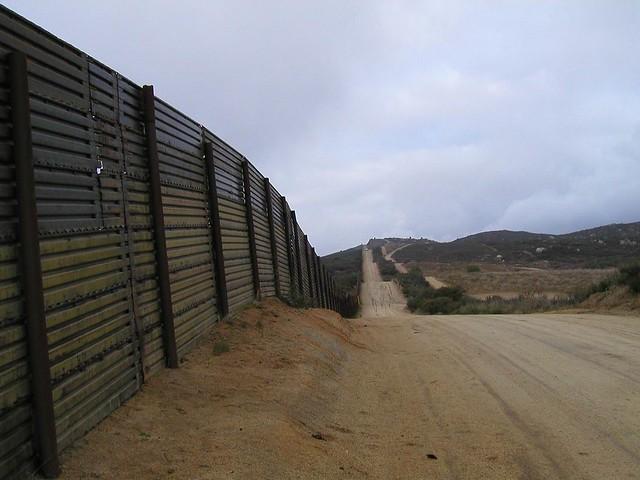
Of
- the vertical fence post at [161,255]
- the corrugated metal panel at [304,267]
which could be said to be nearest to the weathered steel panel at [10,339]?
the vertical fence post at [161,255]

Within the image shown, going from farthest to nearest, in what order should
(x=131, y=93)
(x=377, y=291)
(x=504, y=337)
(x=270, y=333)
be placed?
(x=377, y=291), (x=504, y=337), (x=270, y=333), (x=131, y=93)

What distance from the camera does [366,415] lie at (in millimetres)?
6199

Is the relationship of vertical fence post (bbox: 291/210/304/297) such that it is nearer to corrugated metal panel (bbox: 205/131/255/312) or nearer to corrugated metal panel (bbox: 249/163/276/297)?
corrugated metal panel (bbox: 249/163/276/297)

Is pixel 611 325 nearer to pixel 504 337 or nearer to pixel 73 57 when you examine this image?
pixel 504 337

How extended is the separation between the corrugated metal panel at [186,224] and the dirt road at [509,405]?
236 centimetres

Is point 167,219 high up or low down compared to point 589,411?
up

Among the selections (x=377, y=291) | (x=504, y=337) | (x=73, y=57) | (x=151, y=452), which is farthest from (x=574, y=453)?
(x=377, y=291)

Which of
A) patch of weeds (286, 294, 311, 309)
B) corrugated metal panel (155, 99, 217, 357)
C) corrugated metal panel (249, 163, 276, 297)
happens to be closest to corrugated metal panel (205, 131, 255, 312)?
corrugated metal panel (155, 99, 217, 357)

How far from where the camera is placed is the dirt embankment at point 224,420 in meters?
3.81

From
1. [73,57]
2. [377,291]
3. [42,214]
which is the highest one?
[73,57]

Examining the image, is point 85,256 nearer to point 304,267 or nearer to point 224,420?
point 224,420

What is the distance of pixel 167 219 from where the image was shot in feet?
20.4

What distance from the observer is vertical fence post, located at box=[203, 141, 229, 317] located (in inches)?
322

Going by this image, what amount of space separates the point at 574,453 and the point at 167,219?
461 centimetres
